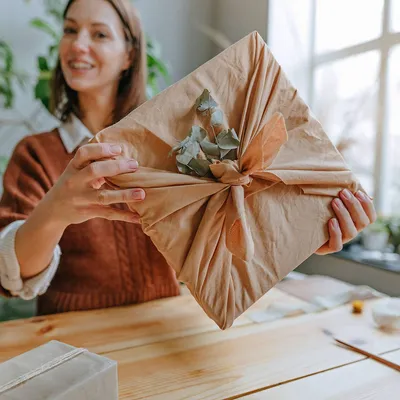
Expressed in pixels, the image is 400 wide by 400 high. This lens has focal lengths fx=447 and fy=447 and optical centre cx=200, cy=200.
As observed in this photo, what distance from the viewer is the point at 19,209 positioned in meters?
0.88

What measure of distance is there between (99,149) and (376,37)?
5.34ft

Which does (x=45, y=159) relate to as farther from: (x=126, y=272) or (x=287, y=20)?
(x=287, y=20)

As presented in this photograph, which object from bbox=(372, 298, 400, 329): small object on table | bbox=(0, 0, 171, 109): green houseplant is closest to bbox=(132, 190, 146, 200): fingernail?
bbox=(372, 298, 400, 329): small object on table

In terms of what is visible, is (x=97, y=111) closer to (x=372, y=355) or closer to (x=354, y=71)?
(x=372, y=355)

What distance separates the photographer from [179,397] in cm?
53

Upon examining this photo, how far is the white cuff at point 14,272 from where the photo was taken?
768 mm

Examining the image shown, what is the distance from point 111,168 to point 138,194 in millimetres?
45

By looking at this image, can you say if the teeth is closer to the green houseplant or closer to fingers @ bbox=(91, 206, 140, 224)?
fingers @ bbox=(91, 206, 140, 224)

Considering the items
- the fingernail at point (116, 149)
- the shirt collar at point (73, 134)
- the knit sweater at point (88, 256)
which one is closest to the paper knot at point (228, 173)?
the fingernail at point (116, 149)

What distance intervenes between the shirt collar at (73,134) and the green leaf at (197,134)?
51 cm

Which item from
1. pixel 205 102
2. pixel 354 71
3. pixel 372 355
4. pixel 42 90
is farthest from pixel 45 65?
pixel 372 355

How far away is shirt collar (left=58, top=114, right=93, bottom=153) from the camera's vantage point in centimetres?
100

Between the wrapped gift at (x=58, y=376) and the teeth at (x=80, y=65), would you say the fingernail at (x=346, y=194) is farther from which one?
the teeth at (x=80, y=65)

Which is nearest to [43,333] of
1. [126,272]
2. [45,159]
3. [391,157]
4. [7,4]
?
[126,272]
